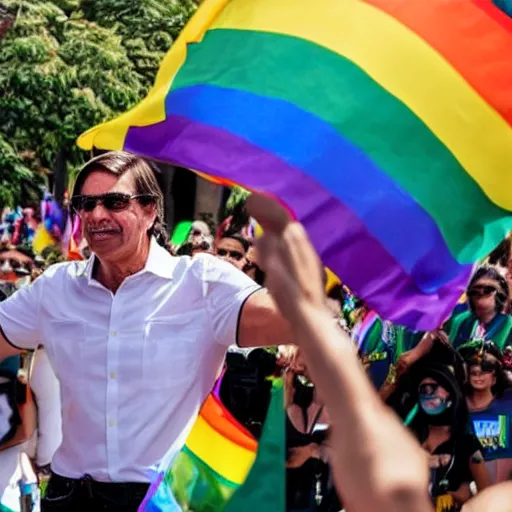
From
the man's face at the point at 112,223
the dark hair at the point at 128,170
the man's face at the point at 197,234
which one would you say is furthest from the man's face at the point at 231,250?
the man's face at the point at 112,223

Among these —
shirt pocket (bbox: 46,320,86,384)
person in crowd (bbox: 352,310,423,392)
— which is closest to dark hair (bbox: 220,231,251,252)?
person in crowd (bbox: 352,310,423,392)

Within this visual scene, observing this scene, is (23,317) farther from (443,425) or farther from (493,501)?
(443,425)

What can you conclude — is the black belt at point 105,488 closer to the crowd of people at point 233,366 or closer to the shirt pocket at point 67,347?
the crowd of people at point 233,366

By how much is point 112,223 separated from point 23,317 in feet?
1.33

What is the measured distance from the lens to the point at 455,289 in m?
3.33

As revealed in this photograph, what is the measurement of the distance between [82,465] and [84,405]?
0.55 feet

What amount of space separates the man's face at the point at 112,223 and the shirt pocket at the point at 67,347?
219 mm

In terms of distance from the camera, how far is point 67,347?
3.81 metres

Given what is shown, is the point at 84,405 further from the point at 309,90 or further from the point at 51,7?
the point at 51,7

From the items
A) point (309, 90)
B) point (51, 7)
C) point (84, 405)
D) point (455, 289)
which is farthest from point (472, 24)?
point (51, 7)

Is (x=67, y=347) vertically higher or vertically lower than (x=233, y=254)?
lower

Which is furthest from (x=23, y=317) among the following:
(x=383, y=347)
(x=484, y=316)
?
(x=484, y=316)

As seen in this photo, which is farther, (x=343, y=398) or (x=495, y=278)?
(x=495, y=278)

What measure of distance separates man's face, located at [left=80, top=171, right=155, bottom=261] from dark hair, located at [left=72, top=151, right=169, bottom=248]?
0.06 ft
